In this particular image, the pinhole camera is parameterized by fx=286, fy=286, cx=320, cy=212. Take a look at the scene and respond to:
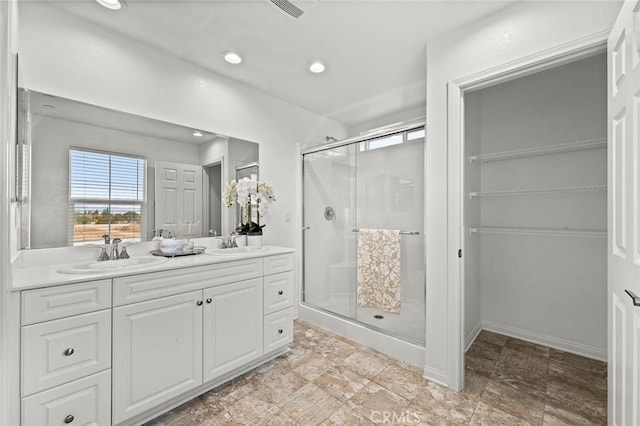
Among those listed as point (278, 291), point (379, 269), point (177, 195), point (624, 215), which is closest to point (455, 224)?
point (624, 215)

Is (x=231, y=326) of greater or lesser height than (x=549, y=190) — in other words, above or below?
below

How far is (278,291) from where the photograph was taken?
2.34 m

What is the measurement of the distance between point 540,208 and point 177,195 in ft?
10.5

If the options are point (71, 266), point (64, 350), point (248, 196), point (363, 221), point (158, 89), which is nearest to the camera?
point (64, 350)

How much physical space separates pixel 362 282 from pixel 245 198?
1381 millimetres

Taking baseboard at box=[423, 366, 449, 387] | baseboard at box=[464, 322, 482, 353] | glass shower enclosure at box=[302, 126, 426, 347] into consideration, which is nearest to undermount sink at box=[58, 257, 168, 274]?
glass shower enclosure at box=[302, 126, 426, 347]

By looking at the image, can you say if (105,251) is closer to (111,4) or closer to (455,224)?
(111,4)

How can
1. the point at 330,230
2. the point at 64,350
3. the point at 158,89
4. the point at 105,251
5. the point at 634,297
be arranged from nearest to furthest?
the point at 634,297 → the point at 64,350 → the point at 105,251 → the point at 158,89 → the point at 330,230

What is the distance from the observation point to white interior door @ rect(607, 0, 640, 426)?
3.50ft

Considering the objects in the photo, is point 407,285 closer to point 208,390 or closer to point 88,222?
point 208,390

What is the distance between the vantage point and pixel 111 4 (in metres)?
1.74

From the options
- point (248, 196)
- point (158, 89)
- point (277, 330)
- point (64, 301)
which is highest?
point (158, 89)

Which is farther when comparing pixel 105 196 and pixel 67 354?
pixel 105 196

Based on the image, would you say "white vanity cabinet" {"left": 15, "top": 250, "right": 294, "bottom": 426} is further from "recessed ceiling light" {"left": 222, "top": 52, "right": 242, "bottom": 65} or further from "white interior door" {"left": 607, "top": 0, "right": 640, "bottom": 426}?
"white interior door" {"left": 607, "top": 0, "right": 640, "bottom": 426}
